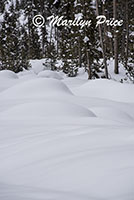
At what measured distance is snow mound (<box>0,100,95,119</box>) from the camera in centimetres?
344

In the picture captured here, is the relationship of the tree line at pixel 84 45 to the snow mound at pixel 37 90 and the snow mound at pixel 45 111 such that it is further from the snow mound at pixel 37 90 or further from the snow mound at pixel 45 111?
the snow mound at pixel 45 111

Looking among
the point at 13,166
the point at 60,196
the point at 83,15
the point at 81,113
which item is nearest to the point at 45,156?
the point at 13,166

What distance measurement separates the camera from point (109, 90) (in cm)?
636

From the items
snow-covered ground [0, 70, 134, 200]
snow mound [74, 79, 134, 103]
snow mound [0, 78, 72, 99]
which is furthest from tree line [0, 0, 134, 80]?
snow-covered ground [0, 70, 134, 200]

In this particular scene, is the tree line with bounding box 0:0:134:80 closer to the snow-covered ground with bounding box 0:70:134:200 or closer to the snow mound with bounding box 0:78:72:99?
the snow mound with bounding box 0:78:72:99

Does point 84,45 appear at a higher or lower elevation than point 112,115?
higher

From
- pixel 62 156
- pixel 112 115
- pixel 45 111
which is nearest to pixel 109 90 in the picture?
pixel 112 115

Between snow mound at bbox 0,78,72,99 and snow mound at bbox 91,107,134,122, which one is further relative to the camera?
snow mound at bbox 0,78,72,99

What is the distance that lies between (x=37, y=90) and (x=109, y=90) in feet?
6.81

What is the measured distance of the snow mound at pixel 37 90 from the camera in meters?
5.06

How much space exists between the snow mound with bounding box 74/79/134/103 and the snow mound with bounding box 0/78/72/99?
46.8 inches

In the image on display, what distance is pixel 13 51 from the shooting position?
20.5 metres

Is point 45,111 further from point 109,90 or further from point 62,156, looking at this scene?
point 109,90

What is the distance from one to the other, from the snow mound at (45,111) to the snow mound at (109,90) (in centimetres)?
240
